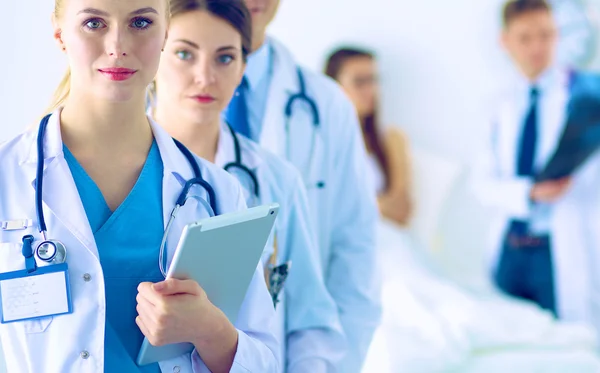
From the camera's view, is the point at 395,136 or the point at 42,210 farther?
the point at 395,136

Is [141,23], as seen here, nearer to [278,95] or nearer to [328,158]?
[278,95]

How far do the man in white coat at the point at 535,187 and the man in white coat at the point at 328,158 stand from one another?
2467mm

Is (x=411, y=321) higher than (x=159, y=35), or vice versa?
(x=159, y=35)

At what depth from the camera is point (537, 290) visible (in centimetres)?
397

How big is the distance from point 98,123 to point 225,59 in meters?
0.37

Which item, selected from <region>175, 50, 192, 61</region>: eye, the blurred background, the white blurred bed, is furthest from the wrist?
the blurred background

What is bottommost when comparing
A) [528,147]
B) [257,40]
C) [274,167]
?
[528,147]

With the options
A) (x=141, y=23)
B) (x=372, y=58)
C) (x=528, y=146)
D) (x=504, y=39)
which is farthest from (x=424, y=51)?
(x=141, y=23)

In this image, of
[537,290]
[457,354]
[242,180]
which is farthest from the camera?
[537,290]

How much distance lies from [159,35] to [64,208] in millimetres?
Result: 249

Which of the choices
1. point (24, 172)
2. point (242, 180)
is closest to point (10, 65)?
point (242, 180)

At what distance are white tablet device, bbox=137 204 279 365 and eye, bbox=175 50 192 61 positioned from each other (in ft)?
1.19

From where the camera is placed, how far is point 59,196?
3.15 feet

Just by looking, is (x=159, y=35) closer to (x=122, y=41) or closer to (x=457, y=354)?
(x=122, y=41)
